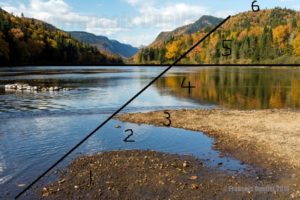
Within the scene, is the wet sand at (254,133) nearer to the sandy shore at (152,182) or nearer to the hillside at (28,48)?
the sandy shore at (152,182)

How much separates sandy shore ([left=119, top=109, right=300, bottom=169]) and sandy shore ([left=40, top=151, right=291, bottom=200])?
3610 millimetres

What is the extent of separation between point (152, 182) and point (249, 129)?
1536cm

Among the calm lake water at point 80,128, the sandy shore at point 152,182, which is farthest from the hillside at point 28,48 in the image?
the sandy shore at point 152,182

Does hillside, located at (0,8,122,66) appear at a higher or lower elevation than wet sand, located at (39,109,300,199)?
higher

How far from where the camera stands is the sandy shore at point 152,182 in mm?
16469

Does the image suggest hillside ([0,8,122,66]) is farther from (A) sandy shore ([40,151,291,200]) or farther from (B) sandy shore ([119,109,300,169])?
(A) sandy shore ([40,151,291,200])

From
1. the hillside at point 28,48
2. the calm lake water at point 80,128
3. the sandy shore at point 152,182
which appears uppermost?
the hillside at point 28,48

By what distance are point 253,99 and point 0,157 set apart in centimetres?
3972

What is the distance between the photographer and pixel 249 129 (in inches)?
1211

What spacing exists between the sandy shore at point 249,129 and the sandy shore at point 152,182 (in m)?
3.61

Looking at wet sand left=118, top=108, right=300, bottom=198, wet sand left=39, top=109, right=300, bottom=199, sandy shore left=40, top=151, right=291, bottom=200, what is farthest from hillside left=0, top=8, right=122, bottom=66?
sandy shore left=40, top=151, right=291, bottom=200

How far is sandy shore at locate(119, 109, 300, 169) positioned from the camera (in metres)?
22.9

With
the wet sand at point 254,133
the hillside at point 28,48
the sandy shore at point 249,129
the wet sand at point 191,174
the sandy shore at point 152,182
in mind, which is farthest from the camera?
the hillside at point 28,48

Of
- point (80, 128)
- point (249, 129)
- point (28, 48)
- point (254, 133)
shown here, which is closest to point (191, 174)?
point (254, 133)
